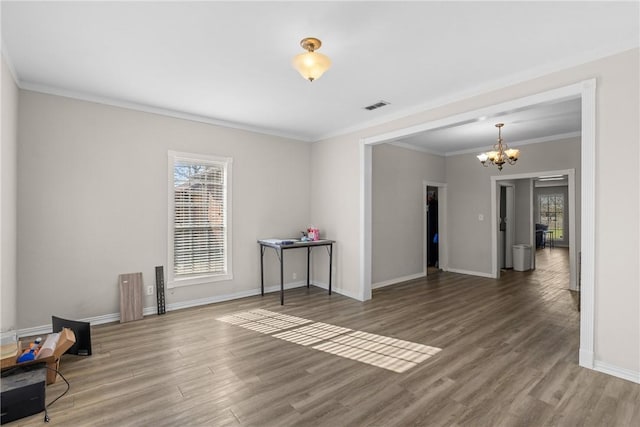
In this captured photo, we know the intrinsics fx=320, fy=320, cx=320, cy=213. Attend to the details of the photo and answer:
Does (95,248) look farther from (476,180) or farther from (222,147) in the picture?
(476,180)

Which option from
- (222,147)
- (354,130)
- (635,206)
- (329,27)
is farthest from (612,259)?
(222,147)

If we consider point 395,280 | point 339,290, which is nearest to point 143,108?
point 339,290

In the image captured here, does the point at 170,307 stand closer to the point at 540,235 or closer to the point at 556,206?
the point at 540,235

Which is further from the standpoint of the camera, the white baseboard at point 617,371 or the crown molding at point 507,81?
the crown molding at point 507,81

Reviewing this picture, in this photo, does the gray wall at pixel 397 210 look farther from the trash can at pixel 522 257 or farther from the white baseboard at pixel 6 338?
the white baseboard at pixel 6 338

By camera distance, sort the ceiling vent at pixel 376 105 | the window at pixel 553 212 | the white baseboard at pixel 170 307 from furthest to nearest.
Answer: the window at pixel 553 212, the ceiling vent at pixel 376 105, the white baseboard at pixel 170 307

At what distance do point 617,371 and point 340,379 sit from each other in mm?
2314

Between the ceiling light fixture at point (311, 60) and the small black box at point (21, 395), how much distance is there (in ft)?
9.76

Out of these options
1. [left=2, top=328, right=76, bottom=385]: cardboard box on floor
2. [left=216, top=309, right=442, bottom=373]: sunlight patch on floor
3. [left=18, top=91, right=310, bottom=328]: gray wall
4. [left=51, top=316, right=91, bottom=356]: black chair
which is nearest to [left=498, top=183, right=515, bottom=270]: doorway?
[left=216, top=309, right=442, bottom=373]: sunlight patch on floor

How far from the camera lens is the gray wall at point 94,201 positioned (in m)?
3.56

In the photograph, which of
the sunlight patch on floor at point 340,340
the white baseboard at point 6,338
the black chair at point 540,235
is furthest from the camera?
the black chair at point 540,235

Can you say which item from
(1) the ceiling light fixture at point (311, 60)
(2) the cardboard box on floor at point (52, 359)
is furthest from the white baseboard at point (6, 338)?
(1) the ceiling light fixture at point (311, 60)

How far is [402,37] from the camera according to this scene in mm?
2629

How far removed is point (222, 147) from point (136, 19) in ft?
8.73
